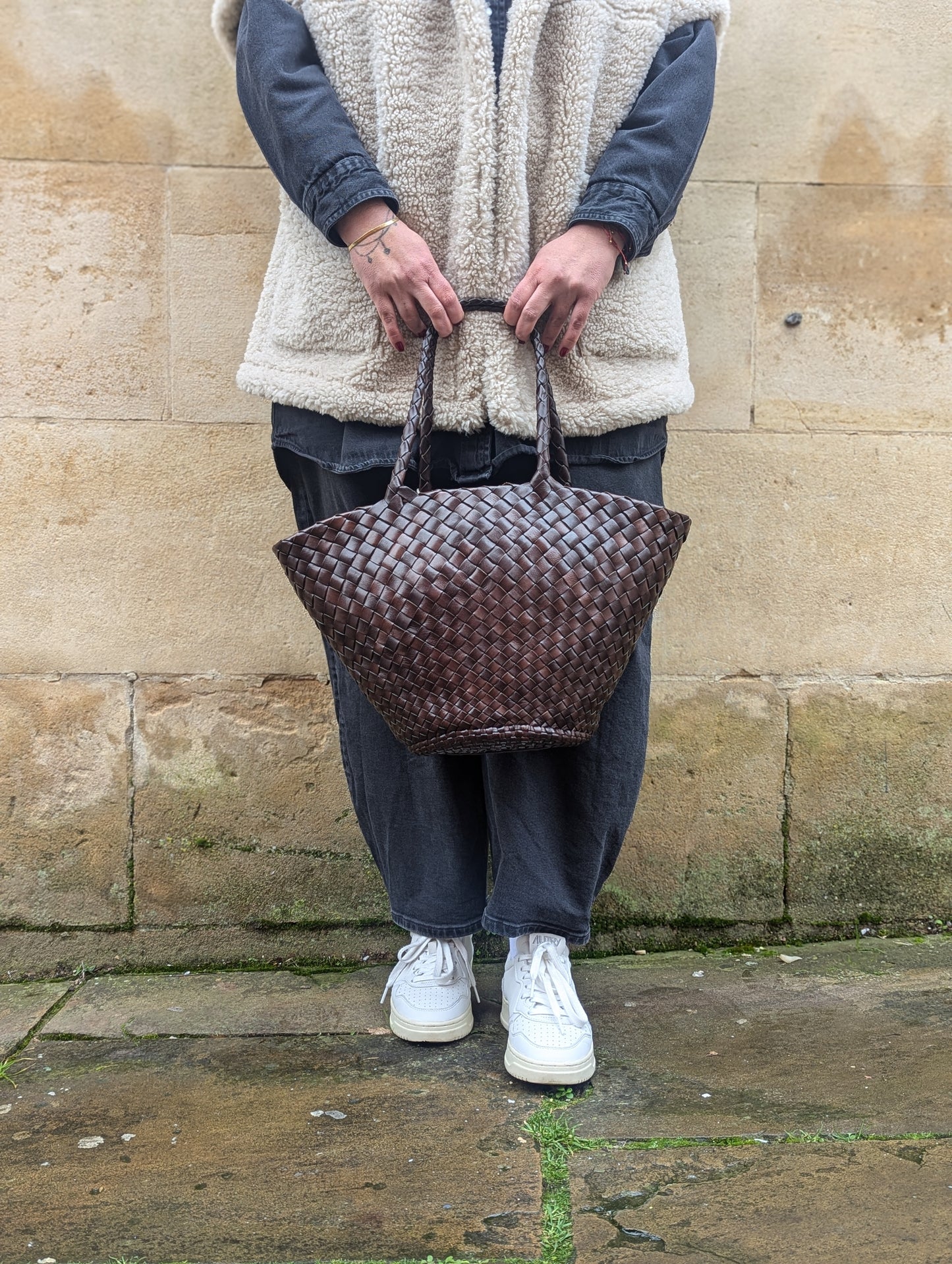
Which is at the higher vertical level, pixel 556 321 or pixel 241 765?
pixel 556 321

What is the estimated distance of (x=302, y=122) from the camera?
163 cm

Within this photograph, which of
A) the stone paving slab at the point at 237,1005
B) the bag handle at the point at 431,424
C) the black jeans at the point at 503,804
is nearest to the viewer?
the bag handle at the point at 431,424

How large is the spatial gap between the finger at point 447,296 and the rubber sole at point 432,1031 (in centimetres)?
115

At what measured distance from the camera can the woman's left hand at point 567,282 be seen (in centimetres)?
158

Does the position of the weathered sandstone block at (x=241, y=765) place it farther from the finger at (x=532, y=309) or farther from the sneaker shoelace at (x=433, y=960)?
the finger at (x=532, y=309)

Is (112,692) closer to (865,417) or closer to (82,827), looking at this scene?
(82,827)

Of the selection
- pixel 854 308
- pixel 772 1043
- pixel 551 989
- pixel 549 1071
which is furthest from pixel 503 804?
pixel 854 308

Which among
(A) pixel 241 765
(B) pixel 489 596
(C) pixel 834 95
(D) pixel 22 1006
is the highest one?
(C) pixel 834 95

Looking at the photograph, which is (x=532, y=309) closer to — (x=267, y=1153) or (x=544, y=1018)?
(x=544, y=1018)

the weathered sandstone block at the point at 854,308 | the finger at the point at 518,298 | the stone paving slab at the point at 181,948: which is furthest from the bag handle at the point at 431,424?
the stone paving slab at the point at 181,948

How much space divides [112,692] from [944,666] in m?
1.77

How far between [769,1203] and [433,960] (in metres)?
0.69

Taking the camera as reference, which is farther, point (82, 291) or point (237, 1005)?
point (82, 291)

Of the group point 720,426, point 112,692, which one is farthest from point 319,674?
point 720,426
